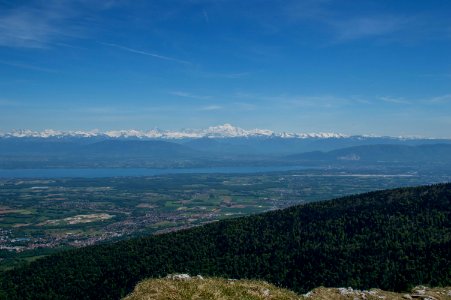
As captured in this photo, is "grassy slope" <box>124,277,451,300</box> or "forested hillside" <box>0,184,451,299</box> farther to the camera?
"forested hillside" <box>0,184,451,299</box>

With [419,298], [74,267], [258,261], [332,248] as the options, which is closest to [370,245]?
[332,248]

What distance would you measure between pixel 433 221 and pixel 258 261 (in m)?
46.0

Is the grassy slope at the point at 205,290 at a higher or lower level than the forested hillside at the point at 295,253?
higher

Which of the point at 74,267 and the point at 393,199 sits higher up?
the point at 393,199

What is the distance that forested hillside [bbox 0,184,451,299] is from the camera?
269 ft

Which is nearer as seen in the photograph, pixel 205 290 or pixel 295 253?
pixel 205 290

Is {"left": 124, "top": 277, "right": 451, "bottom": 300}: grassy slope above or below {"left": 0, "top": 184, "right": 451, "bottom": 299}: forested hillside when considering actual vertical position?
above

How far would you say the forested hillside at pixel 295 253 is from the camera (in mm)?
82062

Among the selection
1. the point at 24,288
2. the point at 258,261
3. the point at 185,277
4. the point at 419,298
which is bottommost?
the point at 24,288

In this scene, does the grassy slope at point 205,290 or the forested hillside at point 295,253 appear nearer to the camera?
the grassy slope at point 205,290

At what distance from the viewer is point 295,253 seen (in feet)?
327

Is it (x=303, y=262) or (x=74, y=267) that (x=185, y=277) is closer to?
(x=303, y=262)

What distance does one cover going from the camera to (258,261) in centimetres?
9881

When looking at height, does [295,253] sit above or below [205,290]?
below
